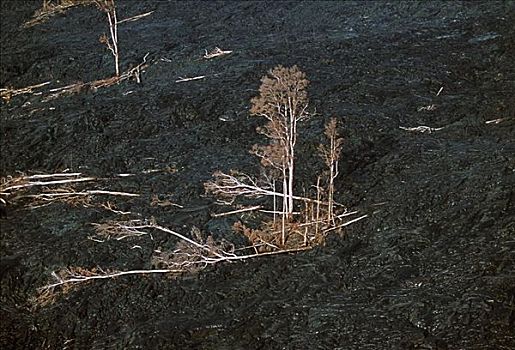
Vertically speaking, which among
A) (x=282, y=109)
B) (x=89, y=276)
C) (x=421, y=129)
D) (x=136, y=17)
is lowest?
(x=89, y=276)

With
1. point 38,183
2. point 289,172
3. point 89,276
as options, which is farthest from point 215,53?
point 89,276

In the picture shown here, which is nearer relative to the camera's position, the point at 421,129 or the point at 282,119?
the point at 282,119

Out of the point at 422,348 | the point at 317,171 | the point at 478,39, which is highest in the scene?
the point at 478,39

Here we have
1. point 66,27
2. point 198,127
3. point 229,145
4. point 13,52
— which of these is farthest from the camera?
point 66,27

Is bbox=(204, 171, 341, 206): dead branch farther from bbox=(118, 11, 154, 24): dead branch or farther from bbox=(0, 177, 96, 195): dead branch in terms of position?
bbox=(118, 11, 154, 24): dead branch

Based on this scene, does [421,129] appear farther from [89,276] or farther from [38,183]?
[38,183]

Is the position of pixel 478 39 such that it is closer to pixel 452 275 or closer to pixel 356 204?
pixel 356 204

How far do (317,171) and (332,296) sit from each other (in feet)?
3.08

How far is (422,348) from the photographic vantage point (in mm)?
2549

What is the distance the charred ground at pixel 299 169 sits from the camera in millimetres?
2799

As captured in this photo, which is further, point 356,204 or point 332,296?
point 356,204

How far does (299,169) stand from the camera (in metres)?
3.72

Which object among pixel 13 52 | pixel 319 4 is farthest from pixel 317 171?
pixel 13 52

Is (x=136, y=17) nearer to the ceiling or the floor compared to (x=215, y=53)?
nearer to the ceiling
